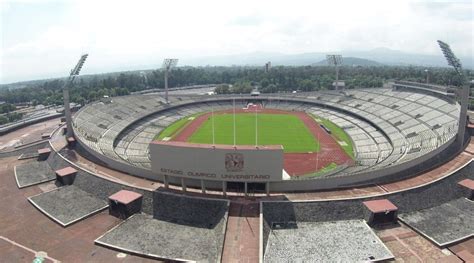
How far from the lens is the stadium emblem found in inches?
1257

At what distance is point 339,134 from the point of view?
71.1 metres

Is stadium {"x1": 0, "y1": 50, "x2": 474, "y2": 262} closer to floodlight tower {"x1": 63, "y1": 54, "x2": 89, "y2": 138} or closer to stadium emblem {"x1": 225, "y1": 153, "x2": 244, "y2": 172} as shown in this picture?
stadium emblem {"x1": 225, "y1": 153, "x2": 244, "y2": 172}

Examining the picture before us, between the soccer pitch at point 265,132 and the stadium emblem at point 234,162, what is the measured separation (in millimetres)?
28823

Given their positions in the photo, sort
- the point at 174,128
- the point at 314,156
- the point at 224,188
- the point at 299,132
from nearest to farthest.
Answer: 1. the point at 224,188
2. the point at 314,156
3. the point at 299,132
4. the point at 174,128

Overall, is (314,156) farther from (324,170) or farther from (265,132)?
(265,132)

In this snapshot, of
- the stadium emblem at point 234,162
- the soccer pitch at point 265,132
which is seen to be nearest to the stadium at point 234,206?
the stadium emblem at point 234,162

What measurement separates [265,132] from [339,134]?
16.0 meters

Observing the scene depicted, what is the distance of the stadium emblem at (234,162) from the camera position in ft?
105

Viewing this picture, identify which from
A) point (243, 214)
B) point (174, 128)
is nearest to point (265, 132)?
point (174, 128)

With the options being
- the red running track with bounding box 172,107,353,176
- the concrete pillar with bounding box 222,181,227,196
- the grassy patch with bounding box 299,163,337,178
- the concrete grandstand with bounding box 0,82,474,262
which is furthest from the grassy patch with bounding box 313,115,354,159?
the concrete pillar with bounding box 222,181,227,196

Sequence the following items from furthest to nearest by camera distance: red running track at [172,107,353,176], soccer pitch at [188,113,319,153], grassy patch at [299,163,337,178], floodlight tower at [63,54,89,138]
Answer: soccer pitch at [188,113,319,153]
floodlight tower at [63,54,89,138]
red running track at [172,107,353,176]
grassy patch at [299,163,337,178]

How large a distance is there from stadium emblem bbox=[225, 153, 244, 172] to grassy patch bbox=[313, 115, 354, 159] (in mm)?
30502

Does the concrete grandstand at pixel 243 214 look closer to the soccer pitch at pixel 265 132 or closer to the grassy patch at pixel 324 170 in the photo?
the grassy patch at pixel 324 170

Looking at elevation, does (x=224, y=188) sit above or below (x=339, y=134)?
above
